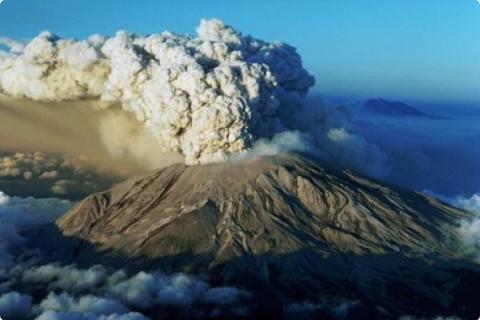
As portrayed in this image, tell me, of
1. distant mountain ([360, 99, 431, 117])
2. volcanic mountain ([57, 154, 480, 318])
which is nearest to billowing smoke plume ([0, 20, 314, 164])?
volcanic mountain ([57, 154, 480, 318])

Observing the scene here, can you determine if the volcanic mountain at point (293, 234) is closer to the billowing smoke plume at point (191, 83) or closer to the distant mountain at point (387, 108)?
the billowing smoke plume at point (191, 83)

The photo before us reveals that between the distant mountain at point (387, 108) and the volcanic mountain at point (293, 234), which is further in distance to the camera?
the distant mountain at point (387, 108)

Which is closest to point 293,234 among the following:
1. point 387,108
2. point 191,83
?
point 191,83

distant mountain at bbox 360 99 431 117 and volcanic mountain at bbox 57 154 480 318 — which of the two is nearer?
volcanic mountain at bbox 57 154 480 318

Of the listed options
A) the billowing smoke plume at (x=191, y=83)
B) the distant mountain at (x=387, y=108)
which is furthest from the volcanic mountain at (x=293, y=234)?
the distant mountain at (x=387, y=108)

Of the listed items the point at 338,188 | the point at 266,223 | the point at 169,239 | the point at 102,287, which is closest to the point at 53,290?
the point at 102,287

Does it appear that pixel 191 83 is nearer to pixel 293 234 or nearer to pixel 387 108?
pixel 293 234

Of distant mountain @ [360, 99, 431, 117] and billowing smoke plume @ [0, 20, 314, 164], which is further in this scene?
distant mountain @ [360, 99, 431, 117]

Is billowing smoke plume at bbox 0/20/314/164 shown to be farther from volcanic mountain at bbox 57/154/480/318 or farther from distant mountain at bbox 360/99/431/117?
distant mountain at bbox 360/99/431/117
